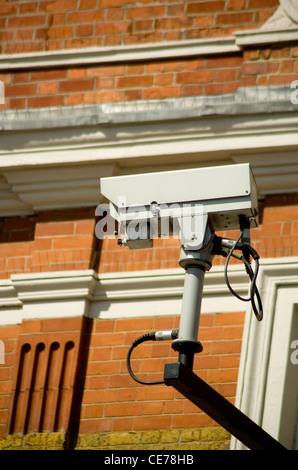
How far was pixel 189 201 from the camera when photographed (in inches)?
193

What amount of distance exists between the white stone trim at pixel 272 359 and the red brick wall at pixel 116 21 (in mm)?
1485

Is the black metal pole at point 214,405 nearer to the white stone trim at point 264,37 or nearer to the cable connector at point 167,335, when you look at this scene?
the cable connector at point 167,335

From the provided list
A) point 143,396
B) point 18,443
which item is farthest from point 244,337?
point 18,443

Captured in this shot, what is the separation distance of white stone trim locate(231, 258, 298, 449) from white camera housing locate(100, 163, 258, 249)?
1365 mm

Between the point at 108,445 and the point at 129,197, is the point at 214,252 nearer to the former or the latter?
the point at 129,197

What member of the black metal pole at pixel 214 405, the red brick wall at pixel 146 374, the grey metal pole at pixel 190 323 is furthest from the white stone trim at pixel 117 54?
Result: the black metal pole at pixel 214 405

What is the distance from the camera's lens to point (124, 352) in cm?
639

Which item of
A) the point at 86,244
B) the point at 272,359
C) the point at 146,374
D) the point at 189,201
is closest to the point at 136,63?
the point at 86,244

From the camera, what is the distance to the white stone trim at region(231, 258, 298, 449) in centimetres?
602

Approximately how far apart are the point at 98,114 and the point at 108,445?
1.80m

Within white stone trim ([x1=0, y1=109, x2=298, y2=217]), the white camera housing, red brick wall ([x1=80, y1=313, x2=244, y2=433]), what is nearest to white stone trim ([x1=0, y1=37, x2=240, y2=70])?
white stone trim ([x1=0, y1=109, x2=298, y2=217])

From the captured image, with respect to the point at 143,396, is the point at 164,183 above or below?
above

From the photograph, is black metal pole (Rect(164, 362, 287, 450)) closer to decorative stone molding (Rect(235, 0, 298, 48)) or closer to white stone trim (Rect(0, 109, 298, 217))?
white stone trim (Rect(0, 109, 298, 217))

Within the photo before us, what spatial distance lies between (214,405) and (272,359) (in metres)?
1.47
